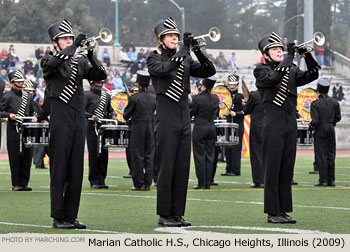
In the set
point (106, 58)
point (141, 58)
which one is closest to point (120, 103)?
point (106, 58)

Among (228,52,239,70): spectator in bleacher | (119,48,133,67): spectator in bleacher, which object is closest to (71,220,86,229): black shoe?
(119,48,133,67): spectator in bleacher

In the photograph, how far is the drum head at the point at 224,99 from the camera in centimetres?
1988

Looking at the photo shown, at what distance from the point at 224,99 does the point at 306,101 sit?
1.79m

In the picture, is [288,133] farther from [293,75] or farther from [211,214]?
[211,214]

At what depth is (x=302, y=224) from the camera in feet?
34.6

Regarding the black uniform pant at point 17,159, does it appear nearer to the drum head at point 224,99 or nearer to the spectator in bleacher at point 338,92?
the drum head at point 224,99

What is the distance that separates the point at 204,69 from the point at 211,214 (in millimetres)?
2097

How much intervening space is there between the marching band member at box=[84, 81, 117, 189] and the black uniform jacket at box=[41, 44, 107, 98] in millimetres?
6594

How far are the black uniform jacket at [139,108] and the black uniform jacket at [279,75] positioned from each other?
5890mm

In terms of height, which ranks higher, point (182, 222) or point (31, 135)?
point (31, 135)

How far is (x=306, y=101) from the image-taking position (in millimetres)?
20250

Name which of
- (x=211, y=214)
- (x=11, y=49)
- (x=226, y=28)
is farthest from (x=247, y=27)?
(x=211, y=214)

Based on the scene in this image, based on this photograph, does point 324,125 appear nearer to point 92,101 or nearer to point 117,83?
point 92,101

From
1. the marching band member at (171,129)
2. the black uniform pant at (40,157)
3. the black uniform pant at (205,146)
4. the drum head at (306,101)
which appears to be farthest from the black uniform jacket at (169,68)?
the black uniform pant at (40,157)
